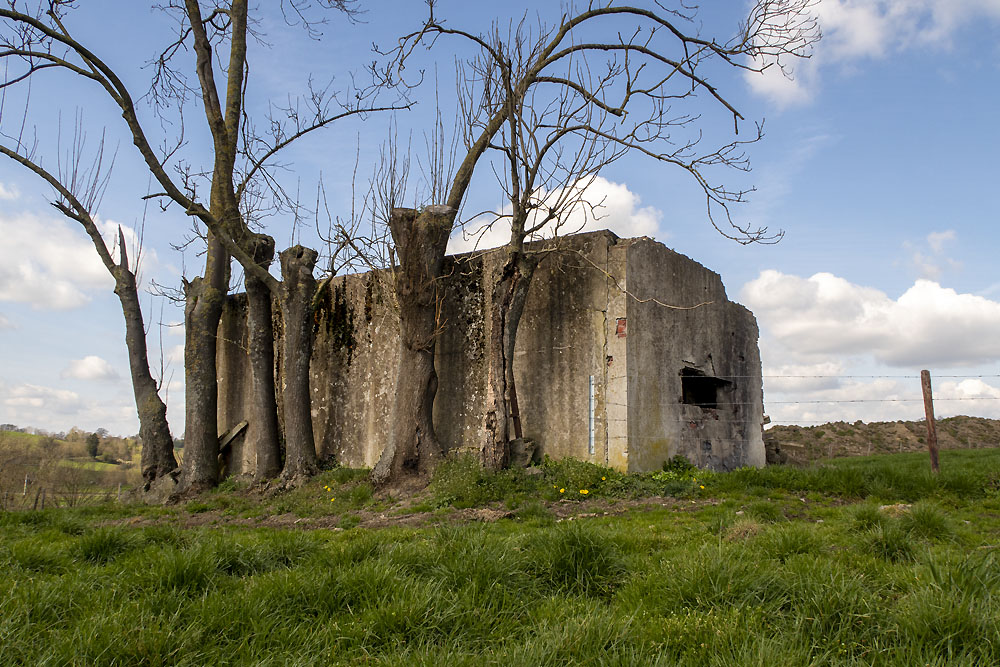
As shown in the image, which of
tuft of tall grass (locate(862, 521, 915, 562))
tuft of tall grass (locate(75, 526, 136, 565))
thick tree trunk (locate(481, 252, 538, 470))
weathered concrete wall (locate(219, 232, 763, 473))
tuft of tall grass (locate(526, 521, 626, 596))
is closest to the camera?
tuft of tall grass (locate(526, 521, 626, 596))

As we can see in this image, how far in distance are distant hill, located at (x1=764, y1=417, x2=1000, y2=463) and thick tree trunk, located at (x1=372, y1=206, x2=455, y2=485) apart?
13.6 meters

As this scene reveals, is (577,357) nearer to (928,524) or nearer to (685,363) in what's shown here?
(685,363)

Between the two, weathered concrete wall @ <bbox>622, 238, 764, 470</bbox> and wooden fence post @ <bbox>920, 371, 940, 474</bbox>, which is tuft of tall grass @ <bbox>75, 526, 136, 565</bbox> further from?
wooden fence post @ <bbox>920, 371, 940, 474</bbox>

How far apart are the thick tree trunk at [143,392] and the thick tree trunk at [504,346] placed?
7165 mm

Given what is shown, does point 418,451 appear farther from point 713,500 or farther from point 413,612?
point 413,612

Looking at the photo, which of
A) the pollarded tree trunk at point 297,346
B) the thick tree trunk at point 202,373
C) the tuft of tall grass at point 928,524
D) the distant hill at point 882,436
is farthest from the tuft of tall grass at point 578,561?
the distant hill at point 882,436

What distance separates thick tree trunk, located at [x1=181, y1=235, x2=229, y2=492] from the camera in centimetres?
1292

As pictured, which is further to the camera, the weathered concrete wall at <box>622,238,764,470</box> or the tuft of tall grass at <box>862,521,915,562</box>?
the weathered concrete wall at <box>622,238,764,470</box>

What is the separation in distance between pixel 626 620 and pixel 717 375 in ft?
33.8

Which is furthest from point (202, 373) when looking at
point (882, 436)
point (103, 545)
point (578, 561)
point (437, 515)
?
point (882, 436)

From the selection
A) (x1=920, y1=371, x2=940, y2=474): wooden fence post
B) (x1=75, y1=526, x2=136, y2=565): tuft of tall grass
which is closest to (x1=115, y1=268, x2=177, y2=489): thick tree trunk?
(x1=75, y1=526, x2=136, y2=565): tuft of tall grass

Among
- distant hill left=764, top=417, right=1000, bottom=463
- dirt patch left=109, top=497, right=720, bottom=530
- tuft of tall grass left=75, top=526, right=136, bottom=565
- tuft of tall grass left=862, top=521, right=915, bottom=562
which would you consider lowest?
dirt patch left=109, top=497, right=720, bottom=530

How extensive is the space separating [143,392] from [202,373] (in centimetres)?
131

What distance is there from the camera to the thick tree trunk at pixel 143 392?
13.2m
